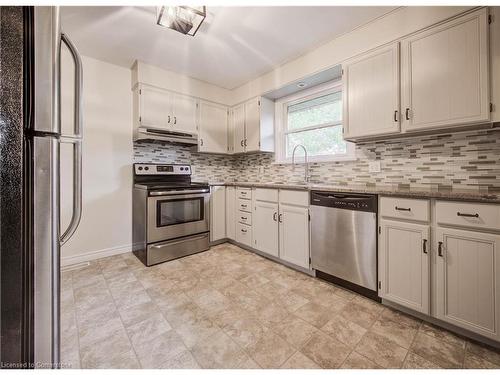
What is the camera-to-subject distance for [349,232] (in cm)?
191

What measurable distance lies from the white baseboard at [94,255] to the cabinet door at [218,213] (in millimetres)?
1150

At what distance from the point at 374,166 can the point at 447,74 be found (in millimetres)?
919

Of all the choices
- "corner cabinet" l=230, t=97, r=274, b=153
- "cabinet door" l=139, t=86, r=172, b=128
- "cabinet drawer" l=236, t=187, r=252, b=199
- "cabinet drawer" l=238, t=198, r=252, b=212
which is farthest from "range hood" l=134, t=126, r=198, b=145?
"cabinet drawer" l=238, t=198, r=252, b=212

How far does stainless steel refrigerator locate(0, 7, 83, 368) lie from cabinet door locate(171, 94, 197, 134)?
92.0 inches

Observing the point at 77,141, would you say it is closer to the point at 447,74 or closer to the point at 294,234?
the point at 294,234

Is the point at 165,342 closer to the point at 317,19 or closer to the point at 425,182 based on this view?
the point at 425,182

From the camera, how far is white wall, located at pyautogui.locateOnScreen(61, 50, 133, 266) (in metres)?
2.55

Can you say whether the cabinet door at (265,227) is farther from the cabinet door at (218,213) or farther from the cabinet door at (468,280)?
the cabinet door at (468,280)

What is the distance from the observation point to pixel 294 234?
2.37 m

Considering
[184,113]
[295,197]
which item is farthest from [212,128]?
[295,197]

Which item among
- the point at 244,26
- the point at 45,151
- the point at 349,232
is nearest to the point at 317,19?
the point at 244,26

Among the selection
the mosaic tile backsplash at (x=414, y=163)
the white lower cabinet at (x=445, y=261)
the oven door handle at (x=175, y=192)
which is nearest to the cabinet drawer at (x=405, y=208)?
the white lower cabinet at (x=445, y=261)

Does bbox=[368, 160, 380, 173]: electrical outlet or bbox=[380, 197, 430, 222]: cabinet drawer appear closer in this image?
bbox=[380, 197, 430, 222]: cabinet drawer

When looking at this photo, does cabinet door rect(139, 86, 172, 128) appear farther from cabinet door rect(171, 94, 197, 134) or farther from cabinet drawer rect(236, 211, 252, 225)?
cabinet drawer rect(236, 211, 252, 225)
